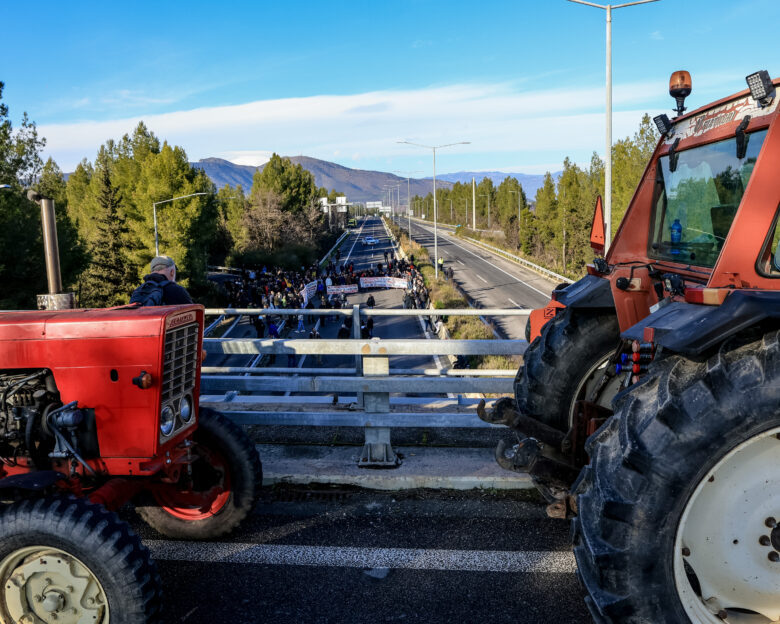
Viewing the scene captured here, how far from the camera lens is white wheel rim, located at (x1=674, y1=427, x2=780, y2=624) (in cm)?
260

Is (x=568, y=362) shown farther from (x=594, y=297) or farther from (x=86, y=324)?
(x=86, y=324)

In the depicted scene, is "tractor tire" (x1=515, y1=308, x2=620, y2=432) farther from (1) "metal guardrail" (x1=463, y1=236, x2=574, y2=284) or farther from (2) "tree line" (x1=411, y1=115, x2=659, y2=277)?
(1) "metal guardrail" (x1=463, y1=236, x2=574, y2=284)

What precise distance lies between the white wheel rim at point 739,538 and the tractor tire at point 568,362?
1.32 m

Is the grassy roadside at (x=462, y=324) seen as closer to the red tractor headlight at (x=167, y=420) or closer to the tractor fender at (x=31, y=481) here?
the red tractor headlight at (x=167, y=420)

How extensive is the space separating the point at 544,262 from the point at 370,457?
65.1 meters

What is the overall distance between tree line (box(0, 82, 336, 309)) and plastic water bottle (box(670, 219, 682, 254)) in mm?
7593

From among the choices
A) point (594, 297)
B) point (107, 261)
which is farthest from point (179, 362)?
point (107, 261)

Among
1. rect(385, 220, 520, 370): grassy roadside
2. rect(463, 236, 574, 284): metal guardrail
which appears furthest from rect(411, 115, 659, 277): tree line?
rect(385, 220, 520, 370): grassy roadside

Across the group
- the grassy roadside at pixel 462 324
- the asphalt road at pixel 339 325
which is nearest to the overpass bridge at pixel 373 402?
the asphalt road at pixel 339 325

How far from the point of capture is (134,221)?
4212 cm

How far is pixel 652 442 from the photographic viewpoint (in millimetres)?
2396

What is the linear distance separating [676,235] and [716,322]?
59.7 inches

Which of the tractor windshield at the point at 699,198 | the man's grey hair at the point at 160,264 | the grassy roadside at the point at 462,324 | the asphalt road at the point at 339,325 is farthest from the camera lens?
the asphalt road at the point at 339,325

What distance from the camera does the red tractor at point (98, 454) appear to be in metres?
2.97
